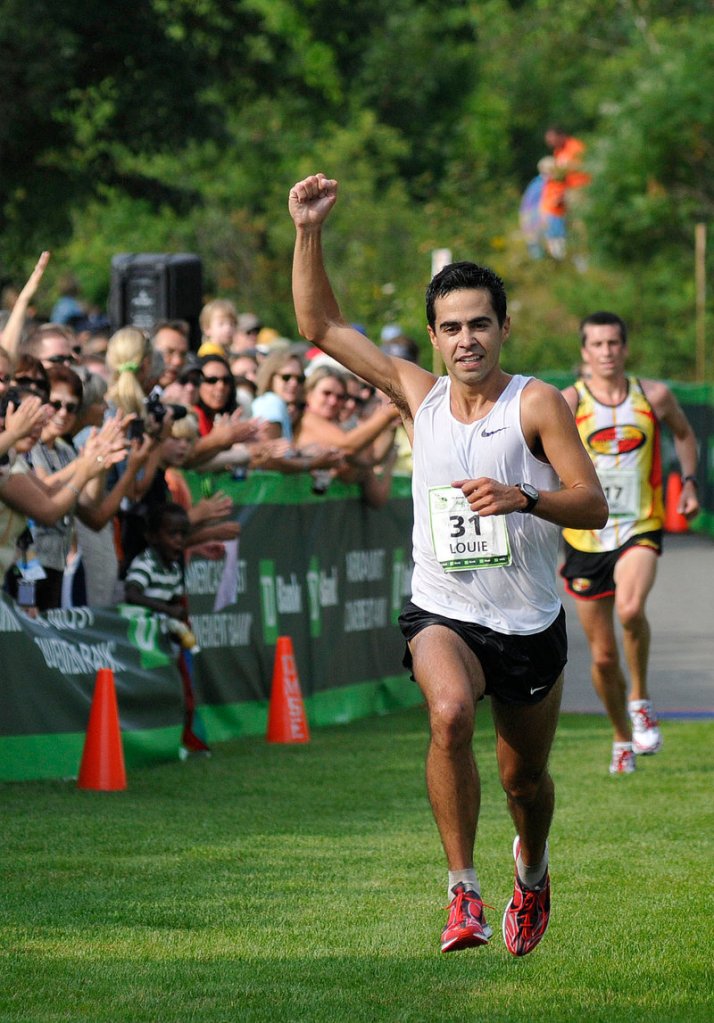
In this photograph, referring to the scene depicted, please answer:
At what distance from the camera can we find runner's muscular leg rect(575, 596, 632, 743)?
1078 cm

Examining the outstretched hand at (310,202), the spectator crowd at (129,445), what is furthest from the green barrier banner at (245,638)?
the outstretched hand at (310,202)

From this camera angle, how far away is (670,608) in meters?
20.4

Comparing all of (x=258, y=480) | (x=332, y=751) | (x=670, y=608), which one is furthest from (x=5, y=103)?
(x=332, y=751)

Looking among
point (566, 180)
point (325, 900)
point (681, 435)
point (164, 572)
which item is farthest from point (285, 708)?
point (566, 180)

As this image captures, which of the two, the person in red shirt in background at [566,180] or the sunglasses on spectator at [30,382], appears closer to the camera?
the sunglasses on spectator at [30,382]

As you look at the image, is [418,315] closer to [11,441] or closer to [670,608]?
[670,608]

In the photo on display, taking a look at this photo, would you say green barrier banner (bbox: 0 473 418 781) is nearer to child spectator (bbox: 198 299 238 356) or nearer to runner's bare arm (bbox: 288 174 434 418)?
child spectator (bbox: 198 299 238 356)

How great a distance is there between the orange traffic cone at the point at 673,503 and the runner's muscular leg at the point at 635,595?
694 inches

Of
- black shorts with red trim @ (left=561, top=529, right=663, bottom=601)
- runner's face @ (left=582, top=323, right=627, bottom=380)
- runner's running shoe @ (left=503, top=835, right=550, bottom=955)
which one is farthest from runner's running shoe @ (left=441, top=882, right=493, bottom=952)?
runner's face @ (left=582, top=323, right=627, bottom=380)

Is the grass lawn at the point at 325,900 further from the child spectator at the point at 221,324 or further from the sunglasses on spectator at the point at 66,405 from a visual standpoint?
the child spectator at the point at 221,324

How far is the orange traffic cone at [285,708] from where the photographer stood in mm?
11992

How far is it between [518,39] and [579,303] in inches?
1144

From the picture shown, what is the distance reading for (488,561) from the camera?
247 inches

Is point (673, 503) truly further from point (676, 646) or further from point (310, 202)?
point (310, 202)
